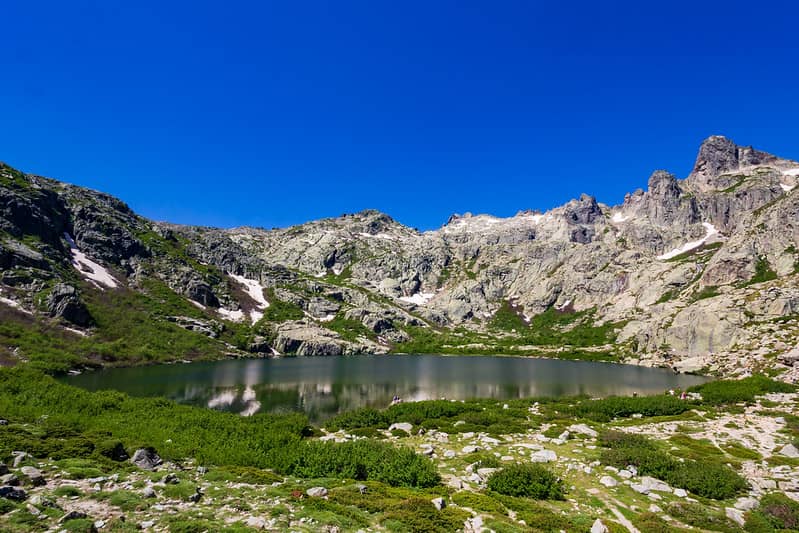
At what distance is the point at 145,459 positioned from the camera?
1998 cm

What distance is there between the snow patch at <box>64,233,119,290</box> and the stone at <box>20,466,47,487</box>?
19065 centimetres

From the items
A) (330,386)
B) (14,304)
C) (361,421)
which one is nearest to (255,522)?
(361,421)

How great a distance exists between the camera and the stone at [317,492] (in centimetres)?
1619

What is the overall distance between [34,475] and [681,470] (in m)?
28.8

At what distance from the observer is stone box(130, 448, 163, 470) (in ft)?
64.1

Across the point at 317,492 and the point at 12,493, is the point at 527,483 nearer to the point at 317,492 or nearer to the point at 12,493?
the point at 317,492

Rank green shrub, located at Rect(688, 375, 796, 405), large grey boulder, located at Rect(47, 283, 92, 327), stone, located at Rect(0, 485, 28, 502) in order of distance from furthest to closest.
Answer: large grey boulder, located at Rect(47, 283, 92, 327)
green shrub, located at Rect(688, 375, 796, 405)
stone, located at Rect(0, 485, 28, 502)

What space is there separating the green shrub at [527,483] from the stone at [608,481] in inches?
90.1

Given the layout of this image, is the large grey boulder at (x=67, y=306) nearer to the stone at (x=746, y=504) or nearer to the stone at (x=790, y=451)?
the stone at (x=746, y=504)

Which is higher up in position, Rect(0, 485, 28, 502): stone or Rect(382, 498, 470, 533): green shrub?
Rect(0, 485, 28, 502): stone

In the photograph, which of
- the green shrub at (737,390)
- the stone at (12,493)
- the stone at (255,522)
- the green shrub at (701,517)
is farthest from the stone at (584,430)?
the stone at (12,493)

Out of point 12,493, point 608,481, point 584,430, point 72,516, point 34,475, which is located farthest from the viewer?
point 584,430

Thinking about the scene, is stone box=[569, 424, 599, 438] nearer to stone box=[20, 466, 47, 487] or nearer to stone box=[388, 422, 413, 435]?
stone box=[388, 422, 413, 435]

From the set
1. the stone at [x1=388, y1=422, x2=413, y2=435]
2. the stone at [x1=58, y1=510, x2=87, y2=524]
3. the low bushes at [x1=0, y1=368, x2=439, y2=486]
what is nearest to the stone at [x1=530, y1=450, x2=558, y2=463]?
the low bushes at [x1=0, y1=368, x2=439, y2=486]
